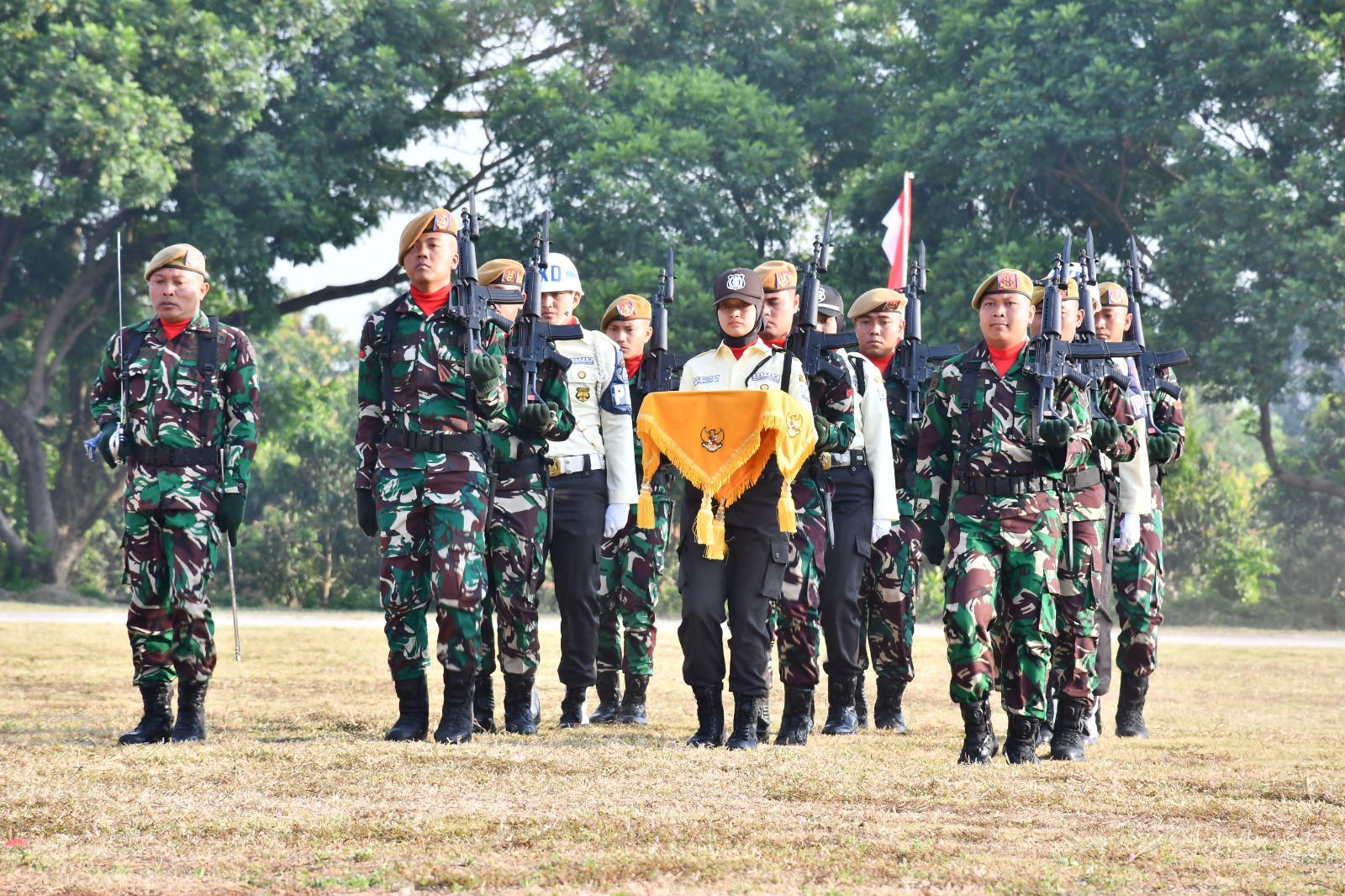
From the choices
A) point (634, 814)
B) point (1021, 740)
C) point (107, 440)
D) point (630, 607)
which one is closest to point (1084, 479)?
point (1021, 740)

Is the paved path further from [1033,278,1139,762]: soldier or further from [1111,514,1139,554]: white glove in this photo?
[1033,278,1139,762]: soldier

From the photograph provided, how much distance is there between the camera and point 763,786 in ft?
22.9

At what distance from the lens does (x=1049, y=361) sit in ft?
26.8

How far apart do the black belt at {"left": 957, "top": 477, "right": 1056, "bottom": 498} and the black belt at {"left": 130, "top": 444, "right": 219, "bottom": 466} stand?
3.51 m

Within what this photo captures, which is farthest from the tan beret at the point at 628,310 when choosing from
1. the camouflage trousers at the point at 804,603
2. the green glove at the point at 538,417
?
the green glove at the point at 538,417

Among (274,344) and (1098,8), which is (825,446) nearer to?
(1098,8)

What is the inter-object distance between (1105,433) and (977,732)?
1.47m

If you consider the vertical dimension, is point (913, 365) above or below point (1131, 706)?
above

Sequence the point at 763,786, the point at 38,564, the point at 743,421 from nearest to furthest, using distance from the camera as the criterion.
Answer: the point at 763,786 → the point at 743,421 → the point at 38,564

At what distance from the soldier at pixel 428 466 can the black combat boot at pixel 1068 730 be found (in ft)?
9.03

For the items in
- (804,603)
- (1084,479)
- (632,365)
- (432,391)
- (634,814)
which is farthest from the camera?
(632,365)

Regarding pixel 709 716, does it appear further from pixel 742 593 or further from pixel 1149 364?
pixel 1149 364

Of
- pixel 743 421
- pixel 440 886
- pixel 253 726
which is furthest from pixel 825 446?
pixel 440 886

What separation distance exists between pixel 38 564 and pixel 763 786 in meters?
24.1
